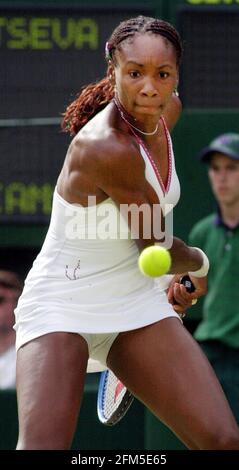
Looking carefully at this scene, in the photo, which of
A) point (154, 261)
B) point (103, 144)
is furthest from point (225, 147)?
point (154, 261)

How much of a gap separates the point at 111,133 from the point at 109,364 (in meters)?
0.83

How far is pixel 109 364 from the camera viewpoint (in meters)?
4.89

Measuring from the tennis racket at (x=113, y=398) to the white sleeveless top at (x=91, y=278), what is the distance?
37cm

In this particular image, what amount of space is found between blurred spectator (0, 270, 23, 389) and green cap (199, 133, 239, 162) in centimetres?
→ 119

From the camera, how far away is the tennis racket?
17.0ft

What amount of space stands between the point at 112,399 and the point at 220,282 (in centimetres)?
193

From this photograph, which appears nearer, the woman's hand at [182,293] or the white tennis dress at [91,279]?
the white tennis dress at [91,279]

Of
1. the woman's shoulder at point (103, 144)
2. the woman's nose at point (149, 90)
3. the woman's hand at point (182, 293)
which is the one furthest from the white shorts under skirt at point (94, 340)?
the woman's nose at point (149, 90)

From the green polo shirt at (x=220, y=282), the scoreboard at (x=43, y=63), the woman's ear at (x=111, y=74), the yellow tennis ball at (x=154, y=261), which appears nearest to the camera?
the yellow tennis ball at (x=154, y=261)
